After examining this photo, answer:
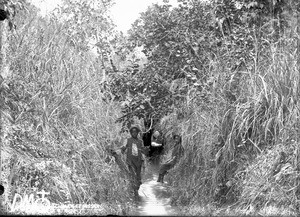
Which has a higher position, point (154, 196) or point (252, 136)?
point (252, 136)

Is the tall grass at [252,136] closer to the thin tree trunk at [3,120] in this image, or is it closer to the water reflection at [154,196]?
the water reflection at [154,196]

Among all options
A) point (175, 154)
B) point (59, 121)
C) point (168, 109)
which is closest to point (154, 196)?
point (175, 154)

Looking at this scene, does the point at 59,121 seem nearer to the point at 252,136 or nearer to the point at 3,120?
the point at 3,120

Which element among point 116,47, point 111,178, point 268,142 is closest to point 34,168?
point 111,178

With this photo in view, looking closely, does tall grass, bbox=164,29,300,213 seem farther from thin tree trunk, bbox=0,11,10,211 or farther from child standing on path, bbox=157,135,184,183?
thin tree trunk, bbox=0,11,10,211

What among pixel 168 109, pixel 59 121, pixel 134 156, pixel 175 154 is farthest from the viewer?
pixel 168 109

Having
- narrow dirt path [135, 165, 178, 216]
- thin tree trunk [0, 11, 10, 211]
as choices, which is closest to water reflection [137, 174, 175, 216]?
narrow dirt path [135, 165, 178, 216]

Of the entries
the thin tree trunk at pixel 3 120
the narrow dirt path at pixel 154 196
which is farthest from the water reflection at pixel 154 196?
the thin tree trunk at pixel 3 120

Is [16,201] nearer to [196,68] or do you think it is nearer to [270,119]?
[270,119]

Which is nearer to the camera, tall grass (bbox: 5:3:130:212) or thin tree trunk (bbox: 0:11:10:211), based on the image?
thin tree trunk (bbox: 0:11:10:211)

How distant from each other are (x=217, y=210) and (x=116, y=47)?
5.21 metres

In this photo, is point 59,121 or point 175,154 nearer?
point 59,121

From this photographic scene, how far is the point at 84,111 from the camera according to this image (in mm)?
7758

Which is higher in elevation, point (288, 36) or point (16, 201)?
point (288, 36)
